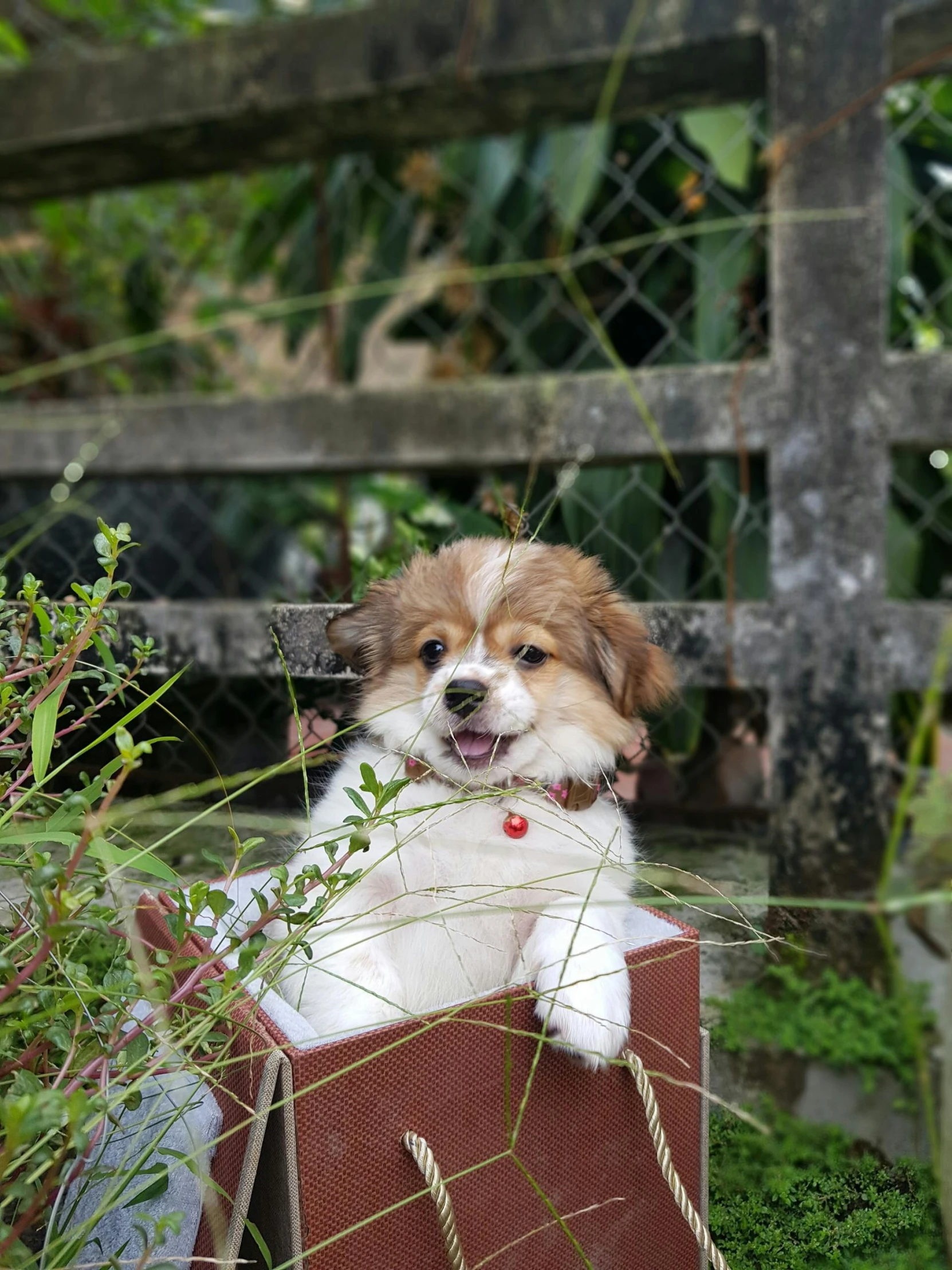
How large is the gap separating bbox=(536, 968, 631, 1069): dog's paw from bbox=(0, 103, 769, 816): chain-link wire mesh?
20 cm

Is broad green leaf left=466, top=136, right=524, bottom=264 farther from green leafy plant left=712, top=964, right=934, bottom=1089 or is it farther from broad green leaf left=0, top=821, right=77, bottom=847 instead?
broad green leaf left=0, top=821, right=77, bottom=847

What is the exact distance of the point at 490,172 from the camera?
8.49ft

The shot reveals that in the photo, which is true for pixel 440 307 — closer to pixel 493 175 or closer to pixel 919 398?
pixel 493 175

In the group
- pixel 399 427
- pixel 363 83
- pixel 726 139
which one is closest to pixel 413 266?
pixel 363 83

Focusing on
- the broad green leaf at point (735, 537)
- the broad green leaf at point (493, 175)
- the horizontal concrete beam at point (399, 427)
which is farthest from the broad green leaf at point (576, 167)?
the broad green leaf at point (735, 537)

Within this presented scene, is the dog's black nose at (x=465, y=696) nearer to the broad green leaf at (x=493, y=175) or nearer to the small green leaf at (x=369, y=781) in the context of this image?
the small green leaf at (x=369, y=781)

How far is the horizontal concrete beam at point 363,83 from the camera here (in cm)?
191

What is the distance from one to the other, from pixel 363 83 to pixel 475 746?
162cm

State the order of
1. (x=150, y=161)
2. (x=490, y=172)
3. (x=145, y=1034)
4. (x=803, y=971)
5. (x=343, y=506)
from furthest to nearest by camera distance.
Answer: (x=490, y=172) → (x=150, y=161) → (x=343, y=506) → (x=803, y=971) → (x=145, y=1034)

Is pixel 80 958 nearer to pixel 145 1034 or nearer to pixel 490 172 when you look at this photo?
pixel 145 1034

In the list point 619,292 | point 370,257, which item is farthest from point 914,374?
point 370,257

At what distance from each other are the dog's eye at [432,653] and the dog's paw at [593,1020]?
1.05ft

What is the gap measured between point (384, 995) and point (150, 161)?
83.6 inches

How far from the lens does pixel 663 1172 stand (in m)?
0.74
